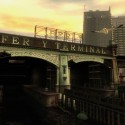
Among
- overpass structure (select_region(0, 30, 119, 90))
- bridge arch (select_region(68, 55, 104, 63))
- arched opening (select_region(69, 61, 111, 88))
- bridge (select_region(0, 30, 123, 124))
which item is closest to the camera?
overpass structure (select_region(0, 30, 119, 90))

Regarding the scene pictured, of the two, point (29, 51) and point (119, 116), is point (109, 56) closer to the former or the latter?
point (29, 51)

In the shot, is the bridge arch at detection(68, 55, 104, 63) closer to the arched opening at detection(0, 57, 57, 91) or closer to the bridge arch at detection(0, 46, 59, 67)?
the bridge arch at detection(0, 46, 59, 67)

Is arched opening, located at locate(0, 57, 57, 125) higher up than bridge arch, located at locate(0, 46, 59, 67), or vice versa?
bridge arch, located at locate(0, 46, 59, 67)

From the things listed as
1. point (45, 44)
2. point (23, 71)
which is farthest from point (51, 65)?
point (23, 71)

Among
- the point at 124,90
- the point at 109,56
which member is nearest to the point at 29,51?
the point at 124,90

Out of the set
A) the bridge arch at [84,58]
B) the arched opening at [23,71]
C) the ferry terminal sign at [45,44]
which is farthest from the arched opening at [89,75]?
the arched opening at [23,71]

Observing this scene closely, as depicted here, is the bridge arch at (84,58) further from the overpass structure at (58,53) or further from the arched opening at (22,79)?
the arched opening at (22,79)

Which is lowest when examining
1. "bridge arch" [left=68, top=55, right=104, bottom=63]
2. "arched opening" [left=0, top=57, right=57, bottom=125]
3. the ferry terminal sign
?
"arched opening" [left=0, top=57, right=57, bottom=125]

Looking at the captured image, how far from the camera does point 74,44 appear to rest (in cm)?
5003

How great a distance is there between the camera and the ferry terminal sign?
1551 inches

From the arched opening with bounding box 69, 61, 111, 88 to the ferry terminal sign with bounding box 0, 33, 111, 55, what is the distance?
24.2ft

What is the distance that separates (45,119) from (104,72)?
31102 mm

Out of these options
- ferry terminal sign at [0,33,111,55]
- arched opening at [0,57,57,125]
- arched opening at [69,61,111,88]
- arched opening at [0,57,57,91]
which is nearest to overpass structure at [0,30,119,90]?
ferry terminal sign at [0,33,111,55]

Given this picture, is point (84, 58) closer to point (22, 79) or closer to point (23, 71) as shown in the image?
point (23, 71)
